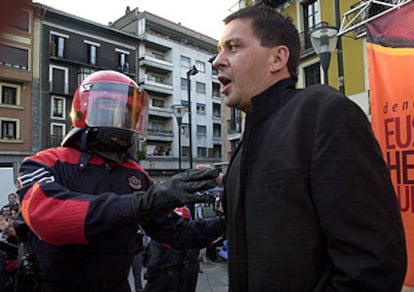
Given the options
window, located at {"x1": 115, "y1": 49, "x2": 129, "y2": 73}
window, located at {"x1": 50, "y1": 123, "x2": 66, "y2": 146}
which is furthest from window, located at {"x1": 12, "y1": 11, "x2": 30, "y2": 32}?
window, located at {"x1": 115, "y1": 49, "x2": 129, "y2": 73}

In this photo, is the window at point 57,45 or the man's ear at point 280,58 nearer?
the man's ear at point 280,58

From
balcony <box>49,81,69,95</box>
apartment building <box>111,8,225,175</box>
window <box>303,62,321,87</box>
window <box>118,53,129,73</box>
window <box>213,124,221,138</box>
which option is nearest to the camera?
window <box>303,62,321,87</box>

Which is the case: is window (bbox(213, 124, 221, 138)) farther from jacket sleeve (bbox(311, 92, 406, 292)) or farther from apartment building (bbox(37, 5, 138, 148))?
jacket sleeve (bbox(311, 92, 406, 292))

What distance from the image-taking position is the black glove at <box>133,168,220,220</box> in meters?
1.66

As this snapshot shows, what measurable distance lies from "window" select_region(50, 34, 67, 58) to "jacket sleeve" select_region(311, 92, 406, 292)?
3126 cm

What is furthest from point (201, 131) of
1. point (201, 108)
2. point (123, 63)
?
point (123, 63)

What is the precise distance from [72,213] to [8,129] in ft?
89.4

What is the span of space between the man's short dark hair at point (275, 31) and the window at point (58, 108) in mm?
29482

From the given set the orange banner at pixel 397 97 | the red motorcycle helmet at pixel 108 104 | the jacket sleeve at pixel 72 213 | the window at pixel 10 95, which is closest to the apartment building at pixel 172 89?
the window at pixel 10 95

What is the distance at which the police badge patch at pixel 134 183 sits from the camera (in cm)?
247

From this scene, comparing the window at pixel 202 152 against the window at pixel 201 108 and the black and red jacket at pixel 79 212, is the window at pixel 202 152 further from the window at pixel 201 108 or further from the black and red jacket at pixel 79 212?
the black and red jacket at pixel 79 212

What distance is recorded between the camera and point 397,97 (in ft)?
12.5

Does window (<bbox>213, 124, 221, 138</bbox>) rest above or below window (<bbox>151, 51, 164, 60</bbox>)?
below

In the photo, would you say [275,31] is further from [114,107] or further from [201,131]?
[201,131]
